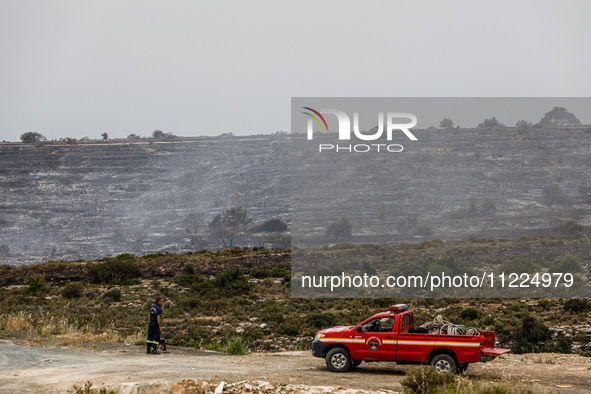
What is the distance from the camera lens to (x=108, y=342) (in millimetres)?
21094

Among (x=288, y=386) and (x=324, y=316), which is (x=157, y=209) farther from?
(x=288, y=386)

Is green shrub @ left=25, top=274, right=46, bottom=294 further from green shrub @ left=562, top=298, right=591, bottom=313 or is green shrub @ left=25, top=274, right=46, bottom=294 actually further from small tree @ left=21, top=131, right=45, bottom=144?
small tree @ left=21, top=131, right=45, bottom=144

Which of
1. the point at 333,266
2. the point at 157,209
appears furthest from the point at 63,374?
the point at 157,209

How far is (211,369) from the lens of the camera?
51.5ft

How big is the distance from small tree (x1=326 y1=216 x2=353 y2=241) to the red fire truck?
4798 centimetres

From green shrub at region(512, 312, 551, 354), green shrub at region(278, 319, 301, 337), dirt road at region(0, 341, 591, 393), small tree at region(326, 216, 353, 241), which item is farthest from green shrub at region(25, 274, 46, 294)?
small tree at region(326, 216, 353, 241)

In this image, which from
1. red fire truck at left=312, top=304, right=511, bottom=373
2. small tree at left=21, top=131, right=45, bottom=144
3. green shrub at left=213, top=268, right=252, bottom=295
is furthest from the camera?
small tree at left=21, top=131, right=45, bottom=144

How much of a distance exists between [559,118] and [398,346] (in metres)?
96.0

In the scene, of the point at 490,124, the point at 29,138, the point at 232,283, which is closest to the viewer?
the point at 232,283

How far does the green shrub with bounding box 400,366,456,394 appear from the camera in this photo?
12648 millimetres

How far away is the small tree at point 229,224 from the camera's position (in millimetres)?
89750

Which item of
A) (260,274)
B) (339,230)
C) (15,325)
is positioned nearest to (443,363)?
(15,325)

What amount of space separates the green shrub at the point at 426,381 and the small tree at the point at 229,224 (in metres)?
75.2

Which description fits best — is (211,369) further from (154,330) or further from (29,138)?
(29,138)
